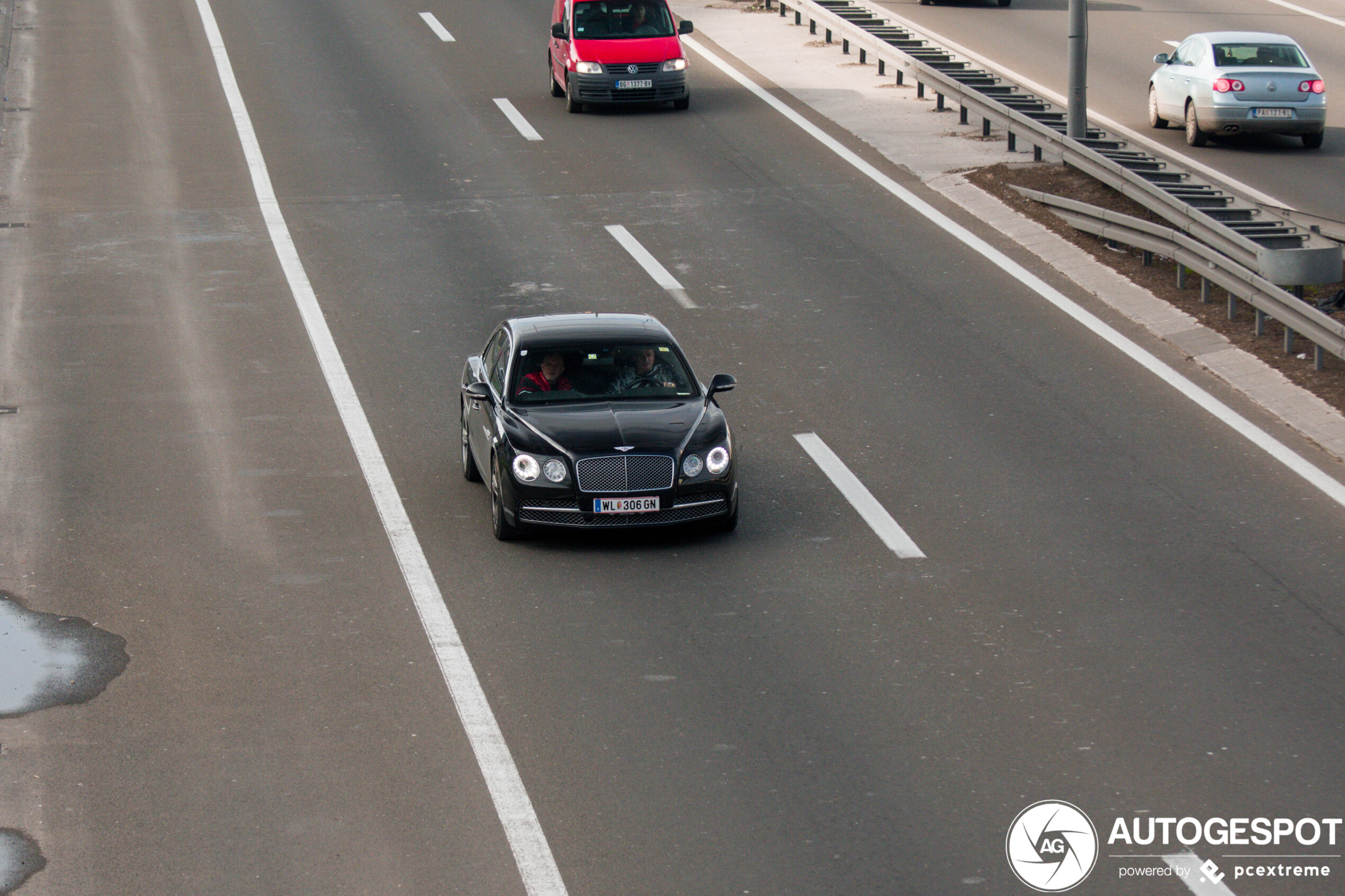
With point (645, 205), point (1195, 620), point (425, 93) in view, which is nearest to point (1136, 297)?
point (645, 205)

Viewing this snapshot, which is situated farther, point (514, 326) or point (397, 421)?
point (397, 421)

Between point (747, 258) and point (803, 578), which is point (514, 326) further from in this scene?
point (747, 258)

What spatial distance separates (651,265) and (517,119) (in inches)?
348

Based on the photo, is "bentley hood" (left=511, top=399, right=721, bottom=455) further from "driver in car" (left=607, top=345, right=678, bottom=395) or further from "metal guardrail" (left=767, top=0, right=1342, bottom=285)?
"metal guardrail" (left=767, top=0, right=1342, bottom=285)

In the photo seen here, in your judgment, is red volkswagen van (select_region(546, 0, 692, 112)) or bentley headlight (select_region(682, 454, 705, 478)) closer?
bentley headlight (select_region(682, 454, 705, 478))

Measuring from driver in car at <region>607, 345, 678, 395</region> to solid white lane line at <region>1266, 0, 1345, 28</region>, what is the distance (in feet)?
90.3

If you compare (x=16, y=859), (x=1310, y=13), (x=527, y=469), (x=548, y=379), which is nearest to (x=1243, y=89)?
(x=1310, y=13)

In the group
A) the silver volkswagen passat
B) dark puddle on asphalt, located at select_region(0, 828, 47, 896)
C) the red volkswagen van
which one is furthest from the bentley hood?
the red volkswagen van

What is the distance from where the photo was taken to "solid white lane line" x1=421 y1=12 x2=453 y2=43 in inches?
1405

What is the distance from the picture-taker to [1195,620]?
36.3ft

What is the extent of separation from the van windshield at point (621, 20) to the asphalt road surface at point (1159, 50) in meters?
6.41

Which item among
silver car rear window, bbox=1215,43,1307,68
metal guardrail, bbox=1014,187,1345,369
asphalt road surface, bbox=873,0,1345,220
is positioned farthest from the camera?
silver car rear window, bbox=1215,43,1307,68

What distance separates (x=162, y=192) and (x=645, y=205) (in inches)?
259

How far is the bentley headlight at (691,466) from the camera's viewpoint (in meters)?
12.4
